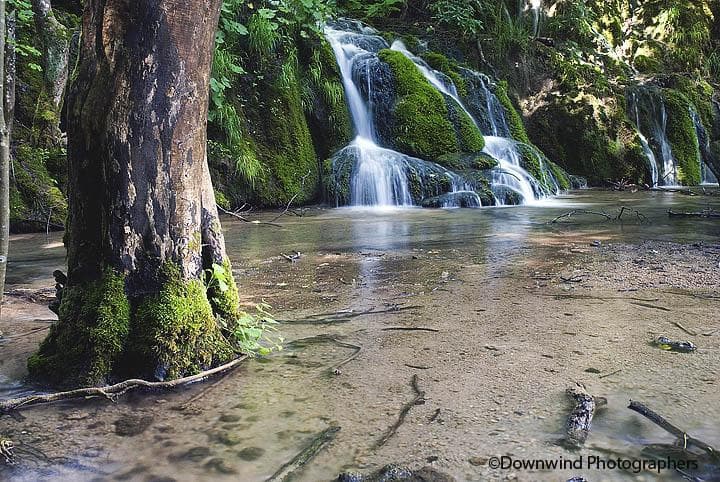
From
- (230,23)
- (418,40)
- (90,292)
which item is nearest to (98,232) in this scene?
(90,292)

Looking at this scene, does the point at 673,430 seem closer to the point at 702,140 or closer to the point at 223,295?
the point at 223,295

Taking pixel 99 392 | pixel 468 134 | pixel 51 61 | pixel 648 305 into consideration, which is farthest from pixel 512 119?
pixel 99 392

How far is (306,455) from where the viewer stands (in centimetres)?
177

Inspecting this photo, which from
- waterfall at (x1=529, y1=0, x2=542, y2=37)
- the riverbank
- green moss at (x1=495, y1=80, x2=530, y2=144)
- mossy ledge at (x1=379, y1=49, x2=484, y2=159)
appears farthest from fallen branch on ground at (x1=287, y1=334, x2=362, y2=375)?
waterfall at (x1=529, y1=0, x2=542, y2=37)

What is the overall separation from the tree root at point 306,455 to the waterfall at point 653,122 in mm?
15243

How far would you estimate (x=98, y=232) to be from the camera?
7.69 feet

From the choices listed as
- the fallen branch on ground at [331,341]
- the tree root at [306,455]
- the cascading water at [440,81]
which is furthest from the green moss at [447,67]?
the tree root at [306,455]

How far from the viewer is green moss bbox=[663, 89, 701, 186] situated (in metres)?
15.0

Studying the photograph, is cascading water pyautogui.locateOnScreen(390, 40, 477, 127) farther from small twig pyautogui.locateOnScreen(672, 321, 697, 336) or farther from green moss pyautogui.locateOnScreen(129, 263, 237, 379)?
green moss pyautogui.locateOnScreen(129, 263, 237, 379)

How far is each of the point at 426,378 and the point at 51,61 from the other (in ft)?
23.7

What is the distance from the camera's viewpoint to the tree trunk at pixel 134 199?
226cm

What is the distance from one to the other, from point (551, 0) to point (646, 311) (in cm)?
1710

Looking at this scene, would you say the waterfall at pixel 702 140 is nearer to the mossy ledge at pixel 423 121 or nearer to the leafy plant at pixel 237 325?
the mossy ledge at pixel 423 121

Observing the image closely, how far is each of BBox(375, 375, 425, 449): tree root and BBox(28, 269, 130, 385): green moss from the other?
108 centimetres
